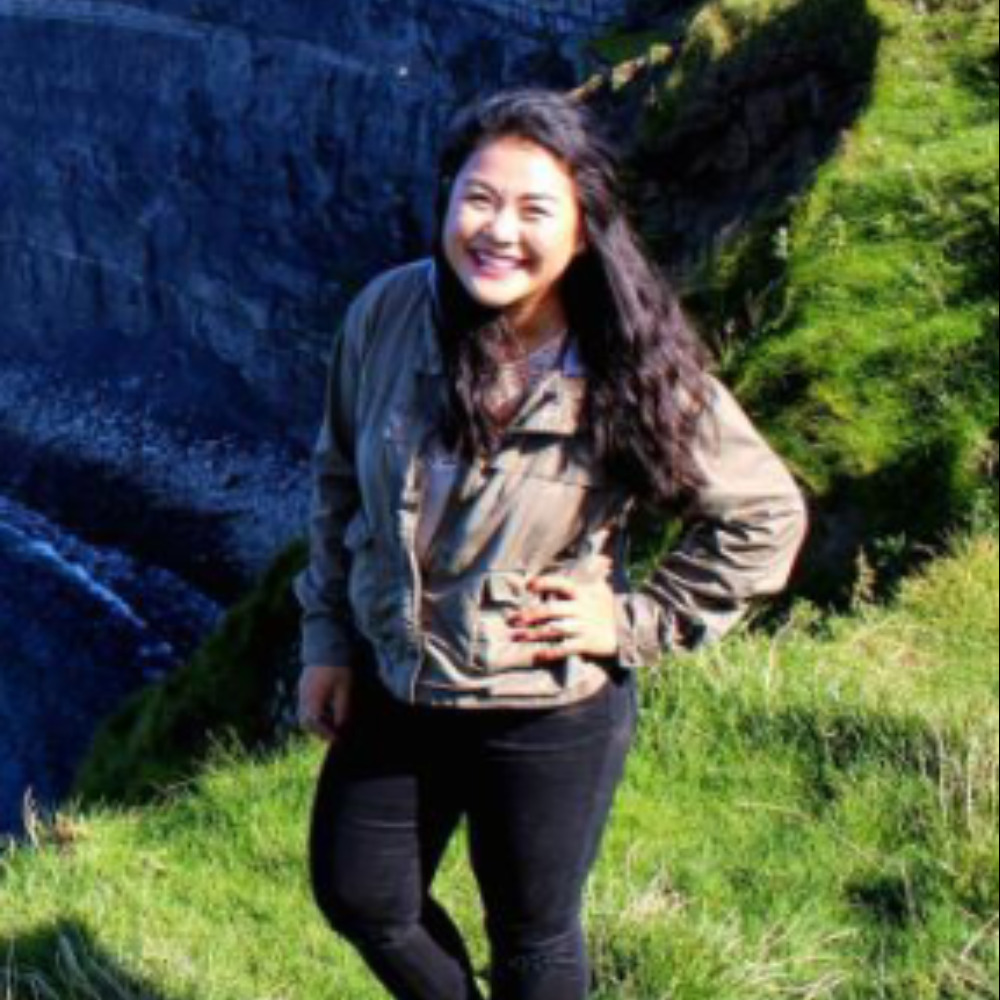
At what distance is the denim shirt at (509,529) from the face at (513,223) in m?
0.16

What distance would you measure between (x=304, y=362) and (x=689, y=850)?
37993 mm

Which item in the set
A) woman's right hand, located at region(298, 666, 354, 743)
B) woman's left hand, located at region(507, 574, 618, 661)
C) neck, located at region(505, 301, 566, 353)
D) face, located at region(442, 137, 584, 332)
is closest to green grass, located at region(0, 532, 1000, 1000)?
woman's right hand, located at region(298, 666, 354, 743)

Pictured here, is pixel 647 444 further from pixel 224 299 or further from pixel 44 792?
pixel 224 299

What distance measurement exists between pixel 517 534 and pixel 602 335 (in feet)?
1.26

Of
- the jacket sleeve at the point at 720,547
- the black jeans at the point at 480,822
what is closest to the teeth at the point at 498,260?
the jacket sleeve at the point at 720,547

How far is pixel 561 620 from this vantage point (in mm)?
3389

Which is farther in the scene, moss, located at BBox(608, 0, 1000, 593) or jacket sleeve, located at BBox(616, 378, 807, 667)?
moss, located at BBox(608, 0, 1000, 593)

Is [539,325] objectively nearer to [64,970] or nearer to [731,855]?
[731,855]

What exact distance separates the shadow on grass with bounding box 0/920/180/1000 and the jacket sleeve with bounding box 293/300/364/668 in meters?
1.27

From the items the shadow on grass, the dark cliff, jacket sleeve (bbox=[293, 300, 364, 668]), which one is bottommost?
the dark cliff

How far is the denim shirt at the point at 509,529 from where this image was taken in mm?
3363

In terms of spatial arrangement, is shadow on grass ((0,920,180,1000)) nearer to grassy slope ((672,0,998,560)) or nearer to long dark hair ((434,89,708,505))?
long dark hair ((434,89,708,505))

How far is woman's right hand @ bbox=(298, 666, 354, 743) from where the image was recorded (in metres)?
3.67

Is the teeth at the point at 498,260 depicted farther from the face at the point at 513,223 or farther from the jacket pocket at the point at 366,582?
the jacket pocket at the point at 366,582
